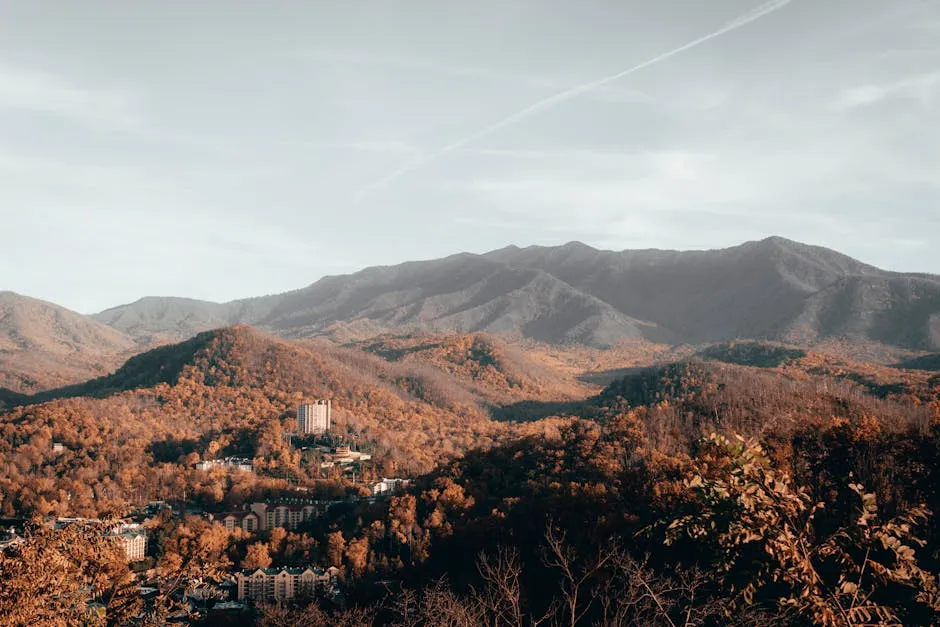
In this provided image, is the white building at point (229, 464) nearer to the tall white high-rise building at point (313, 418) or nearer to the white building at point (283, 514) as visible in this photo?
the tall white high-rise building at point (313, 418)

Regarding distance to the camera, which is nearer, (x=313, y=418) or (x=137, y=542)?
(x=137, y=542)

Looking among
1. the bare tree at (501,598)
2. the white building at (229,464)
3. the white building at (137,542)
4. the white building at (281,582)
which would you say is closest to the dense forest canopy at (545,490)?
the bare tree at (501,598)

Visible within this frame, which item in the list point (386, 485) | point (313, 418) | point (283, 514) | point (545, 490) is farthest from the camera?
point (313, 418)

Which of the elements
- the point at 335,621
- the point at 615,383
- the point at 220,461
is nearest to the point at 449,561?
the point at 335,621

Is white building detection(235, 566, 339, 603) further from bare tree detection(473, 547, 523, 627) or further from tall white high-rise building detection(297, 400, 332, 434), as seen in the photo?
tall white high-rise building detection(297, 400, 332, 434)

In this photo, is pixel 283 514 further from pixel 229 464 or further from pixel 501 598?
pixel 501 598

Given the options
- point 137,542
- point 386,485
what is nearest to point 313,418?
point 386,485
